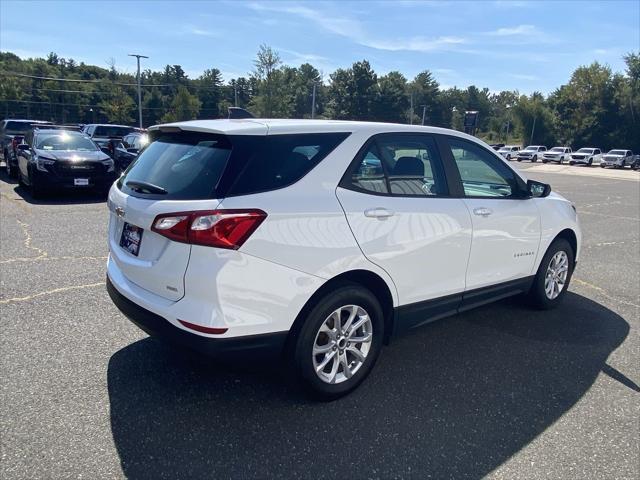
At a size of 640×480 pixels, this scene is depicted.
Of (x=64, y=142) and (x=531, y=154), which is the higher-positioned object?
(x=531, y=154)

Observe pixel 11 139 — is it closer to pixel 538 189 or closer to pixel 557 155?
pixel 538 189

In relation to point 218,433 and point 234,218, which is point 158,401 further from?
point 234,218

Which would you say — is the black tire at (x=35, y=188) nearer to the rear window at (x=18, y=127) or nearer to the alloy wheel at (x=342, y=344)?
the rear window at (x=18, y=127)

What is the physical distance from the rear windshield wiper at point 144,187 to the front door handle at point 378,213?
1.27 m

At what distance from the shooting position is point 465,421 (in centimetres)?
291

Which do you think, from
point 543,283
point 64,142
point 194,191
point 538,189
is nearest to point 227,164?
point 194,191

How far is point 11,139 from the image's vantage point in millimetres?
15078

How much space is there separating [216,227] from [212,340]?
63 centimetres

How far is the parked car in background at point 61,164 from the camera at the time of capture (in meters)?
10.2

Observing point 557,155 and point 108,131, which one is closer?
point 108,131

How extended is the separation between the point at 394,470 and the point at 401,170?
6.48 feet

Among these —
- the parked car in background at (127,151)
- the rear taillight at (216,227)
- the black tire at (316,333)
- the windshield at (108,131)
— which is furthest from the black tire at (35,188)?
the black tire at (316,333)

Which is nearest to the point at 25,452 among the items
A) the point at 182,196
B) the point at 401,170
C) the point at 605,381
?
the point at 182,196

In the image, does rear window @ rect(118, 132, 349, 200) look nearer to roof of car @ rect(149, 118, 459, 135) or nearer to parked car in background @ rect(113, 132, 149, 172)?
roof of car @ rect(149, 118, 459, 135)
